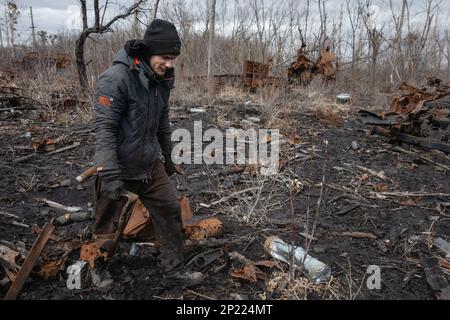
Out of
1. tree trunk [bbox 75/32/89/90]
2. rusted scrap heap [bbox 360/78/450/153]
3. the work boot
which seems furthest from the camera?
tree trunk [bbox 75/32/89/90]

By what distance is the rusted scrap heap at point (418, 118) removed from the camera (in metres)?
6.59

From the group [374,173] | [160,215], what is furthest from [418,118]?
[160,215]

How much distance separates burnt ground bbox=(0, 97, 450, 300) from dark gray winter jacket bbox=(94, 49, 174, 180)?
986 millimetres

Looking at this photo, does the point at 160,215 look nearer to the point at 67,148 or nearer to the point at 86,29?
the point at 67,148

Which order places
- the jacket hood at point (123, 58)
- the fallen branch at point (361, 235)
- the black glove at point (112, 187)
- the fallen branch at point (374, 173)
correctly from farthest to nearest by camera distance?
the fallen branch at point (374, 173), the fallen branch at point (361, 235), the jacket hood at point (123, 58), the black glove at point (112, 187)

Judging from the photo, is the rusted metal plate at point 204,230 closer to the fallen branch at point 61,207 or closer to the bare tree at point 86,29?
the fallen branch at point 61,207

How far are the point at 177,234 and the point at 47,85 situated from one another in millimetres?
7604

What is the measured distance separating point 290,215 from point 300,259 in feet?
3.54

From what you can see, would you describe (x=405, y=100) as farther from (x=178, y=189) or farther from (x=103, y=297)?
(x=103, y=297)

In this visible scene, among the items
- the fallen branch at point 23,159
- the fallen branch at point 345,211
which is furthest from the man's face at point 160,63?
the fallen branch at point 23,159

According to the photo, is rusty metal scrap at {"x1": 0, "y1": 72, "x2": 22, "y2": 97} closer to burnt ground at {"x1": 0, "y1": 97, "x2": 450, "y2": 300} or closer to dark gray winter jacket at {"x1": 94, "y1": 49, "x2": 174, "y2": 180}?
burnt ground at {"x1": 0, "y1": 97, "x2": 450, "y2": 300}

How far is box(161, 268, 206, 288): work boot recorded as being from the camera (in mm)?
2865

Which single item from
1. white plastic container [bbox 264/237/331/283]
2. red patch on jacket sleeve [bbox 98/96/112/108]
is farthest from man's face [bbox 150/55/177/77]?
white plastic container [bbox 264/237/331/283]
